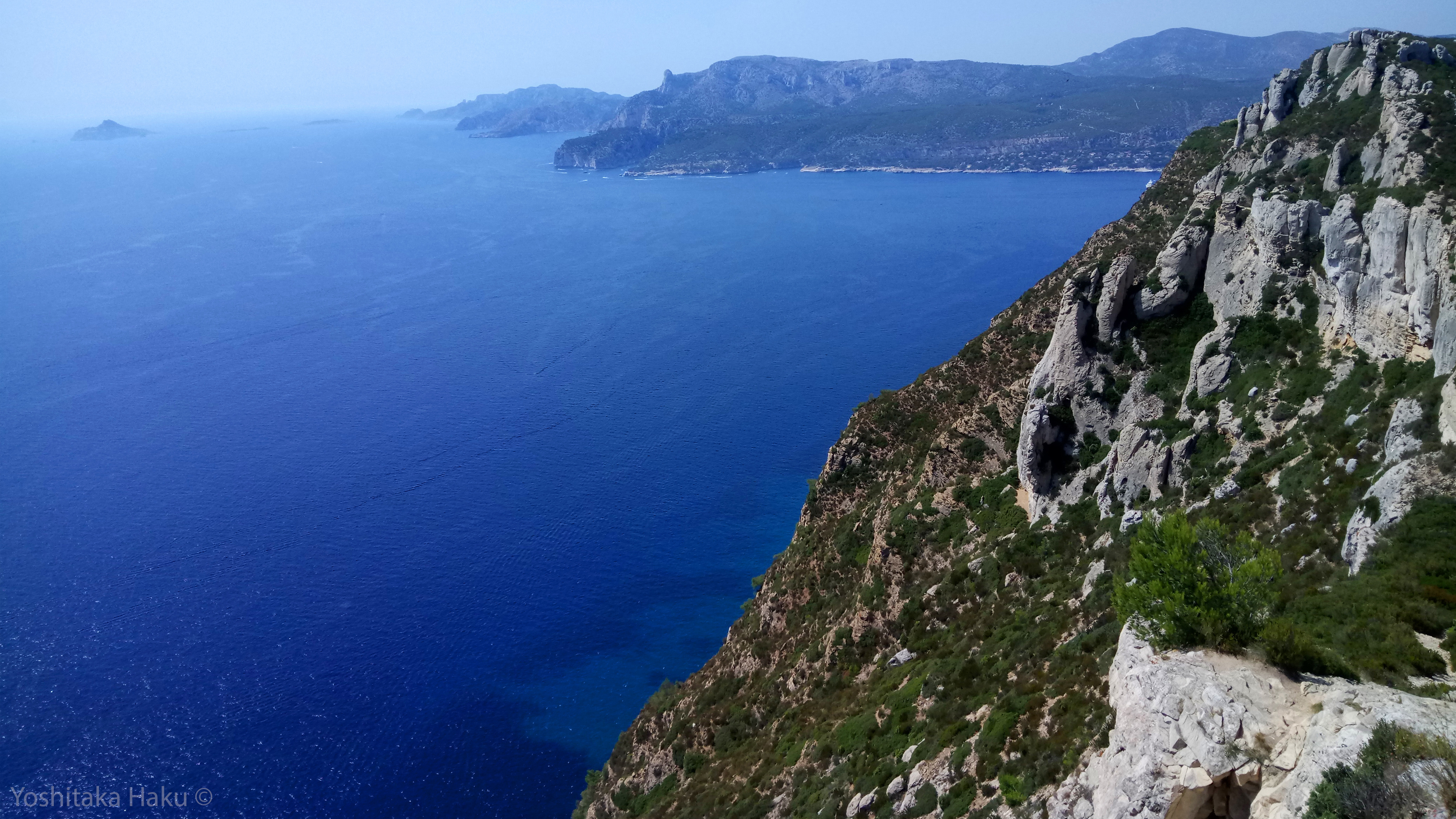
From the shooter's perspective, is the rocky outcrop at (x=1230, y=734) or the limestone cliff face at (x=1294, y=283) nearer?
the rocky outcrop at (x=1230, y=734)

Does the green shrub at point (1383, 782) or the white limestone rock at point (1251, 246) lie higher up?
the white limestone rock at point (1251, 246)

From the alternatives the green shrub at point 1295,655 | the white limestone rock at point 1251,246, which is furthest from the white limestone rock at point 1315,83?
the green shrub at point 1295,655

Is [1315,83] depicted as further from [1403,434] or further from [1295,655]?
[1295,655]

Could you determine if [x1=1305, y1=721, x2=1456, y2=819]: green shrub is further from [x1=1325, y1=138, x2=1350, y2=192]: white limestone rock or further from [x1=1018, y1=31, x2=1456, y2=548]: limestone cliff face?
[x1=1325, y1=138, x2=1350, y2=192]: white limestone rock

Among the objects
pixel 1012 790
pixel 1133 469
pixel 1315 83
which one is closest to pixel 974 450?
pixel 1133 469

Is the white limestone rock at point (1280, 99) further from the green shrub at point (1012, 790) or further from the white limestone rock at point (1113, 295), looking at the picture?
the green shrub at point (1012, 790)
